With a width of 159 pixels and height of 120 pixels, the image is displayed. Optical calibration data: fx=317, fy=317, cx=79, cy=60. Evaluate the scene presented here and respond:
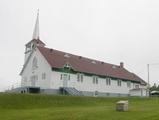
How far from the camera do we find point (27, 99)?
112ft

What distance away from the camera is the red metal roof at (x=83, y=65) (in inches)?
2034

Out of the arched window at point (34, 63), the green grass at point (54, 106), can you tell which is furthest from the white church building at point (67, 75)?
→ the green grass at point (54, 106)

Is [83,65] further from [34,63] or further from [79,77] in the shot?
[34,63]

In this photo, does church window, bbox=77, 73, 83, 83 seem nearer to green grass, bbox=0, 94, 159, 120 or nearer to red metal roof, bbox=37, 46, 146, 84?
red metal roof, bbox=37, 46, 146, 84

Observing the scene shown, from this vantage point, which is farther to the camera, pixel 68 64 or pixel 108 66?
pixel 108 66

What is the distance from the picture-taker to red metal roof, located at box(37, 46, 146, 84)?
51.7 m

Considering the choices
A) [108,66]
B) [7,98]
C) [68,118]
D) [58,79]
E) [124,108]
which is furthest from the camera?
[108,66]

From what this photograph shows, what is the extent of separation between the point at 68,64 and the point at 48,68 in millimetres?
3962

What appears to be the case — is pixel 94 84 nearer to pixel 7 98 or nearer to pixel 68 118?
pixel 7 98

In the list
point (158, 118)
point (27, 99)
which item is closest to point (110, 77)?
point (27, 99)

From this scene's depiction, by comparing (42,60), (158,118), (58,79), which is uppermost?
(42,60)

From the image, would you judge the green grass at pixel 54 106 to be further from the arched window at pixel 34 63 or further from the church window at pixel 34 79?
the arched window at pixel 34 63

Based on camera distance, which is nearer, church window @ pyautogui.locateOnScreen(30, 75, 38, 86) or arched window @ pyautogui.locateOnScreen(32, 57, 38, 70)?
church window @ pyautogui.locateOnScreen(30, 75, 38, 86)

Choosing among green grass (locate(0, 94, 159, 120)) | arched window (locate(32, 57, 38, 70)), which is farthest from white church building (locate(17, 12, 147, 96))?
green grass (locate(0, 94, 159, 120))
